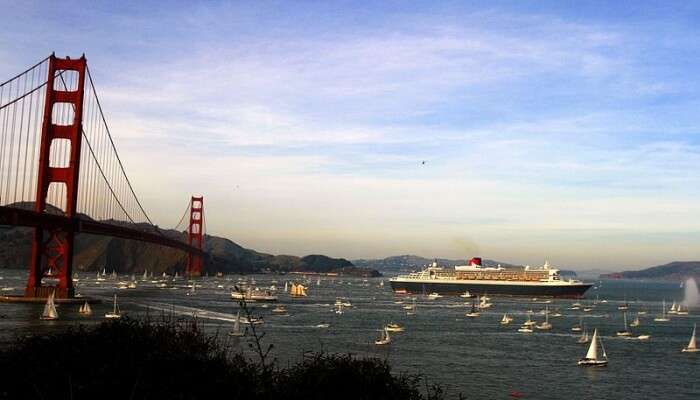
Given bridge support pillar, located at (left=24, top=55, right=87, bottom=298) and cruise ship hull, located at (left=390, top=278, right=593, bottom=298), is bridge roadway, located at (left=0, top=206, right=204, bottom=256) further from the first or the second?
cruise ship hull, located at (left=390, top=278, right=593, bottom=298)

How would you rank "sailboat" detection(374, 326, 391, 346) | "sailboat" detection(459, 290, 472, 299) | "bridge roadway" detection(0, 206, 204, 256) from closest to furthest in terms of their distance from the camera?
1. "sailboat" detection(374, 326, 391, 346)
2. "bridge roadway" detection(0, 206, 204, 256)
3. "sailboat" detection(459, 290, 472, 299)

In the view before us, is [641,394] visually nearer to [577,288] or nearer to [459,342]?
[459,342]

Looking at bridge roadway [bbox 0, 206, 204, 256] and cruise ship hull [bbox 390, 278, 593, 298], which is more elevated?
bridge roadway [bbox 0, 206, 204, 256]

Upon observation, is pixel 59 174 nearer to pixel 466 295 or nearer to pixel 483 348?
pixel 483 348

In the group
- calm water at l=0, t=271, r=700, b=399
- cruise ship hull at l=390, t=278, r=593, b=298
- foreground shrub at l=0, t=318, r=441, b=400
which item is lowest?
calm water at l=0, t=271, r=700, b=399

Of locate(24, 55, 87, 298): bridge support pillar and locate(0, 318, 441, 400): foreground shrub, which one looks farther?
locate(24, 55, 87, 298): bridge support pillar

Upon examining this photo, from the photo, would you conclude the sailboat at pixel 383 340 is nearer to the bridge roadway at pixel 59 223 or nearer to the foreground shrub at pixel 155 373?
the bridge roadway at pixel 59 223

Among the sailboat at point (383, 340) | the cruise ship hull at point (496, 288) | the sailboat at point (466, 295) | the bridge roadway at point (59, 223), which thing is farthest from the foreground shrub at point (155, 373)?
the cruise ship hull at point (496, 288)

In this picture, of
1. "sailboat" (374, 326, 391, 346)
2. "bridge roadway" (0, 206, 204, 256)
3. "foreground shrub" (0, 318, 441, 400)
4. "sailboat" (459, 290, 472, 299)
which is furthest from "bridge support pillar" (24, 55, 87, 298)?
"sailboat" (459, 290, 472, 299)

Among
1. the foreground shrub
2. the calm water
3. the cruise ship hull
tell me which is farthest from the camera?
the cruise ship hull
